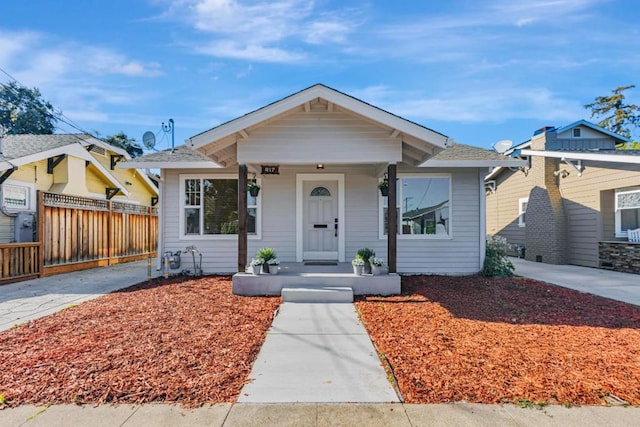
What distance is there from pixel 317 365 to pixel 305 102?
4.69 m

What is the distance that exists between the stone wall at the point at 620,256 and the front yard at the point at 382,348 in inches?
187

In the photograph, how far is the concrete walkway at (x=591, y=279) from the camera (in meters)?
7.03

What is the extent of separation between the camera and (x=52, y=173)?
10.6 metres

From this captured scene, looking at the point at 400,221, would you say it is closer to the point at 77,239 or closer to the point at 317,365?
the point at 317,365

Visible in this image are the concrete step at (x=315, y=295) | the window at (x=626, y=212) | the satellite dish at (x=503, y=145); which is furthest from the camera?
the satellite dish at (x=503, y=145)

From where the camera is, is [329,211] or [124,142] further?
[124,142]

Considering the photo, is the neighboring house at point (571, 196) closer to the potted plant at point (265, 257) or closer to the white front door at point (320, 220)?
the white front door at point (320, 220)

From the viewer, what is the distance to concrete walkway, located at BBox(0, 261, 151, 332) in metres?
5.57

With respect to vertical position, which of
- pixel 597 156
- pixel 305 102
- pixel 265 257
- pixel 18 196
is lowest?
pixel 265 257

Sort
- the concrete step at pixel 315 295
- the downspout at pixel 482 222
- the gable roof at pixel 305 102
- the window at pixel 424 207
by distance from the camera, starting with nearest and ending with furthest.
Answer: the concrete step at pixel 315 295, the gable roof at pixel 305 102, the downspout at pixel 482 222, the window at pixel 424 207

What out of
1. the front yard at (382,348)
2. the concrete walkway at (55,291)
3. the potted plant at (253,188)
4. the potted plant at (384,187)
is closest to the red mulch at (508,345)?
the front yard at (382,348)

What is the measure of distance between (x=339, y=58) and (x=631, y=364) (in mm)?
11128

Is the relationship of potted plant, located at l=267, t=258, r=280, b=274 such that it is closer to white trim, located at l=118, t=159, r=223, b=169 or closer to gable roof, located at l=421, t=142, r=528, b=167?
white trim, located at l=118, t=159, r=223, b=169

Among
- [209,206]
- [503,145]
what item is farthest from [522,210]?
[209,206]
